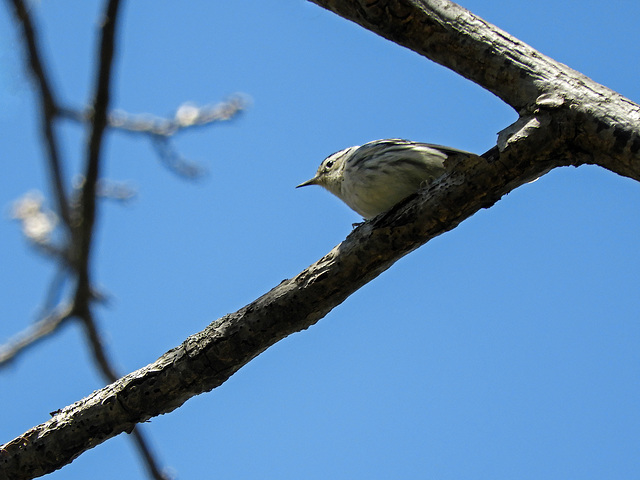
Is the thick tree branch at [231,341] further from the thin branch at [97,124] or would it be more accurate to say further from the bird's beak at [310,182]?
the bird's beak at [310,182]

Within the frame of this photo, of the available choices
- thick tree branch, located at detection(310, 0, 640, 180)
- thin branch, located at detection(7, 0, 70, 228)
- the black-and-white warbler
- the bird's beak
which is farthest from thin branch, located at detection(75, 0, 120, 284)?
the bird's beak

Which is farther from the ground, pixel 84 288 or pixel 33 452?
pixel 84 288

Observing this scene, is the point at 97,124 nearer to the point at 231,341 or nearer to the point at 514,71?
the point at 231,341

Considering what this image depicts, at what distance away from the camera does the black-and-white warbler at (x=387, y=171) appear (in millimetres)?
4598

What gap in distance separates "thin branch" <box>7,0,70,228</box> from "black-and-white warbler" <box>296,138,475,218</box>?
6.74 ft

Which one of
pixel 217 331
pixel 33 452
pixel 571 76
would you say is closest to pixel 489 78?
pixel 571 76

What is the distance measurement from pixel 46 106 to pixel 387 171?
7.34 feet

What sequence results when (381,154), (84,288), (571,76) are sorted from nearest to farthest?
(571,76) < (84,288) < (381,154)

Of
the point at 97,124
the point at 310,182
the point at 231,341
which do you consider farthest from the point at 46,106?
the point at 310,182

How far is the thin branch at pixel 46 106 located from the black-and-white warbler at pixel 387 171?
6.74 feet

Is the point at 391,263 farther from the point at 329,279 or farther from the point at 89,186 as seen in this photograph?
the point at 89,186

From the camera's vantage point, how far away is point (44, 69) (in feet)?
11.6

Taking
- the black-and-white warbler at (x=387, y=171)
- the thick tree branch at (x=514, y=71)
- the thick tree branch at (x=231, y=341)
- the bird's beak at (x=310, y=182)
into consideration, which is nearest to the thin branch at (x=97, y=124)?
the thick tree branch at (x=231, y=341)

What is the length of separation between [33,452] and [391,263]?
2252 mm
